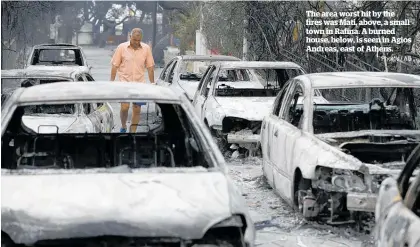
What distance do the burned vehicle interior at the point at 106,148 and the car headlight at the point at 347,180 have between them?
143cm

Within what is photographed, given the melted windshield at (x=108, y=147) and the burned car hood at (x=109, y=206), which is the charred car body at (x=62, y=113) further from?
the burned car hood at (x=109, y=206)

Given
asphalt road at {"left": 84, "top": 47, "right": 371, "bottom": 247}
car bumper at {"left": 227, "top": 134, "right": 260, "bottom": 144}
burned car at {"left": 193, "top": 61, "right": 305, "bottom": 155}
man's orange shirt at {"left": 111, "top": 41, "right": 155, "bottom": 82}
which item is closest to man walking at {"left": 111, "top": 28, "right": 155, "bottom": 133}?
man's orange shirt at {"left": 111, "top": 41, "right": 155, "bottom": 82}

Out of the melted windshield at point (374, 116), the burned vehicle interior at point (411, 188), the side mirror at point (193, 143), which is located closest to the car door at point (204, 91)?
the melted windshield at point (374, 116)

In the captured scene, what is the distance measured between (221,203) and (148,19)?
57.7m

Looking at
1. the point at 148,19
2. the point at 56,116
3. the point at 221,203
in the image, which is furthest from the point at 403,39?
the point at 148,19

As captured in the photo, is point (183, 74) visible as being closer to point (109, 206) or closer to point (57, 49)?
point (57, 49)

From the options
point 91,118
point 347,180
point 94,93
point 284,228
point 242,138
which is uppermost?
point 94,93

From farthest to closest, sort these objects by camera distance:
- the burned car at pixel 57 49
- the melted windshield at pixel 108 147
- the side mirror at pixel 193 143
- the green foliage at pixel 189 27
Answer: the green foliage at pixel 189 27, the burned car at pixel 57 49, the melted windshield at pixel 108 147, the side mirror at pixel 193 143

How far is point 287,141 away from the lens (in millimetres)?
7578

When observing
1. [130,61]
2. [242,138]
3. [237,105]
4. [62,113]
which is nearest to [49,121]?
[62,113]

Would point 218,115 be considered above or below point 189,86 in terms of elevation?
below

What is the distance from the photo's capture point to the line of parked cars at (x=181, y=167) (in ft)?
14.0

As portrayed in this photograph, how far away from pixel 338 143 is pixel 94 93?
2.92 m

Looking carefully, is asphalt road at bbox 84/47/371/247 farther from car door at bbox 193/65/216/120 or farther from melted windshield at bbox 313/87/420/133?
car door at bbox 193/65/216/120
